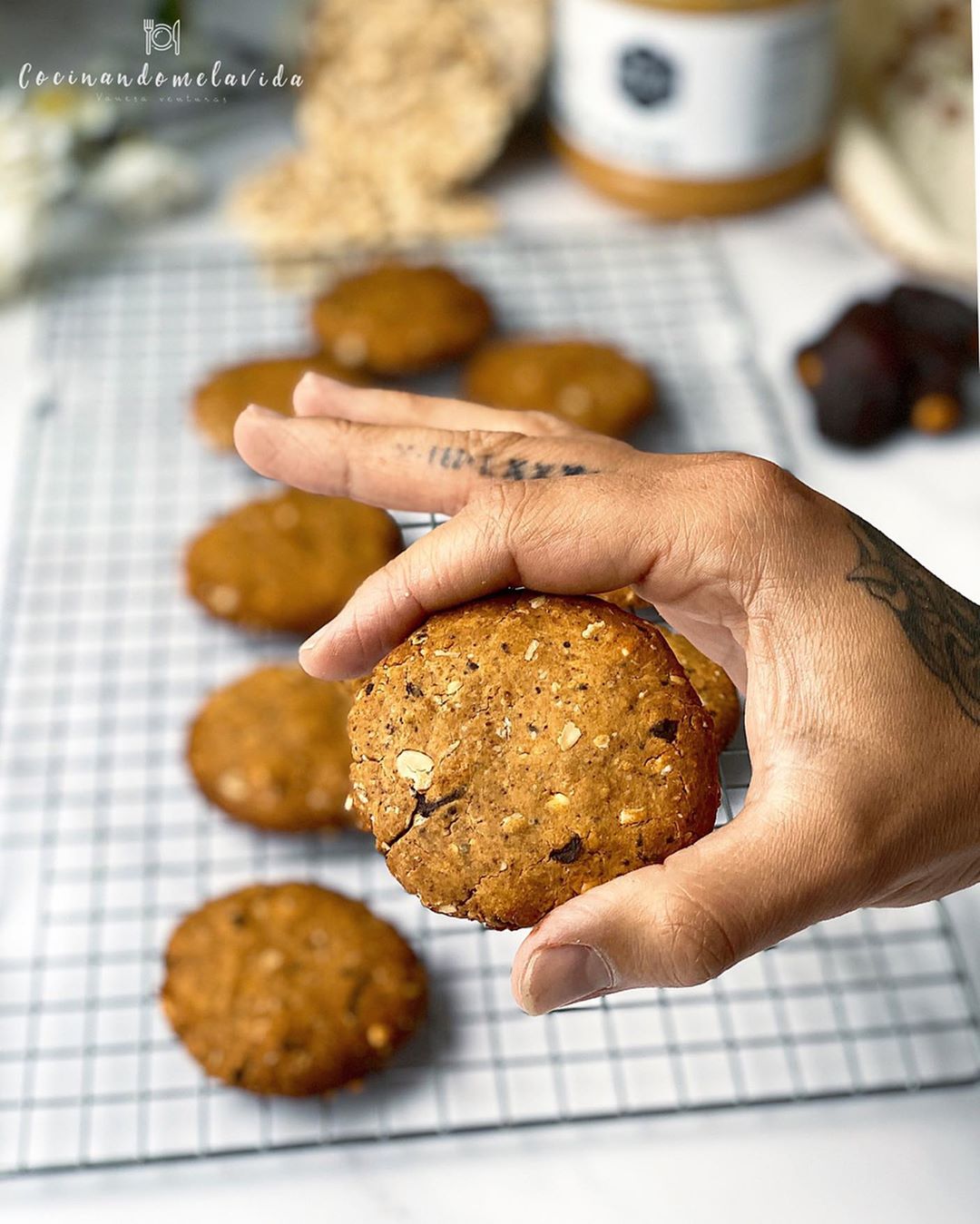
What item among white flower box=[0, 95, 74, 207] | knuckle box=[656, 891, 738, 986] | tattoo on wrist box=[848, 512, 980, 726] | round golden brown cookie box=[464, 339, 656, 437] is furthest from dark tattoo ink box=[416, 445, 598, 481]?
white flower box=[0, 95, 74, 207]

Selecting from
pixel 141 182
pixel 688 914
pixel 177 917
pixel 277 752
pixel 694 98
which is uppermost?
pixel 688 914

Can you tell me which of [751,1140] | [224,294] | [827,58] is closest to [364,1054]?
[751,1140]

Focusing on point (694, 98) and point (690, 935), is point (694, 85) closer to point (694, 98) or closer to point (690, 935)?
point (694, 98)

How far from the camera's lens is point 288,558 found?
1780 millimetres

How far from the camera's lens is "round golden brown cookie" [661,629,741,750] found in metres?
1.05

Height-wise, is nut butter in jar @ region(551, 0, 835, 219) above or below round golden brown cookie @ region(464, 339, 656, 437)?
above

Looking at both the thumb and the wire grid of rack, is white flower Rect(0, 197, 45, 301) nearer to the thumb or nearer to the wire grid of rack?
the wire grid of rack

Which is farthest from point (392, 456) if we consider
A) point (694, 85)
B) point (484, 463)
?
point (694, 85)

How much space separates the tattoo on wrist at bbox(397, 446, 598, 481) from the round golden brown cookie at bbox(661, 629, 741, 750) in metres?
0.16

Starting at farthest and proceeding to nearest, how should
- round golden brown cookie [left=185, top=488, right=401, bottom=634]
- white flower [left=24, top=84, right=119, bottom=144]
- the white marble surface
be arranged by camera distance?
white flower [left=24, top=84, right=119, bottom=144], round golden brown cookie [left=185, top=488, right=401, bottom=634], the white marble surface

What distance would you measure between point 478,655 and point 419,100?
5.47 feet

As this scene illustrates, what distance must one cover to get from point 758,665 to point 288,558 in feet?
3.23

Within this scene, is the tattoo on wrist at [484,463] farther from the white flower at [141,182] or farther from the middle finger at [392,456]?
the white flower at [141,182]

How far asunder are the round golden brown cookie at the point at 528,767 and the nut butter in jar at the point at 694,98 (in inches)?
56.3
